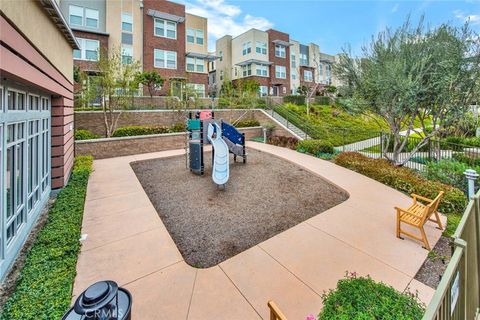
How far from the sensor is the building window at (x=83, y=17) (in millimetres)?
20594

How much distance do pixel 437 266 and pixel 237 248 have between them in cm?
355

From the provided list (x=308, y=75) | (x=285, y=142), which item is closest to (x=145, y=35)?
(x=285, y=142)

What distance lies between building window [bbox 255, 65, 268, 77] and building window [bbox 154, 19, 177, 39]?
517 inches

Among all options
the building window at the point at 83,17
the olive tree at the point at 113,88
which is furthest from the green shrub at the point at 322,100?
the building window at the point at 83,17

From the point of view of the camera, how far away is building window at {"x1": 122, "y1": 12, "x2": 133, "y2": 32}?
22281mm

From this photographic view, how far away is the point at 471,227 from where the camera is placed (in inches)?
114

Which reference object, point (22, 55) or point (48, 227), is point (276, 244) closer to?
point (48, 227)

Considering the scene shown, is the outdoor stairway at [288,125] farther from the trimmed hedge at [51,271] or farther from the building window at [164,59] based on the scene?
the trimmed hedge at [51,271]

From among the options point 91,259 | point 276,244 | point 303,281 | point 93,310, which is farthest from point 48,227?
point 303,281

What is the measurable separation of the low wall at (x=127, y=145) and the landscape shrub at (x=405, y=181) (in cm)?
955

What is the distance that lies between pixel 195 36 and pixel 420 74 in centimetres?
2504

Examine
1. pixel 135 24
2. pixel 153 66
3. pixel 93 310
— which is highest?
pixel 135 24

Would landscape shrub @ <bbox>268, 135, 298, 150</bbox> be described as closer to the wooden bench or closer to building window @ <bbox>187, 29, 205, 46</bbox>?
the wooden bench

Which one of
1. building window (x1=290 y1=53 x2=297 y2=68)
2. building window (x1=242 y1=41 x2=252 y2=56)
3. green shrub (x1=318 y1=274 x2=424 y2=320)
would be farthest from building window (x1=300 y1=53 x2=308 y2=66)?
green shrub (x1=318 y1=274 x2=424 y2=320)
